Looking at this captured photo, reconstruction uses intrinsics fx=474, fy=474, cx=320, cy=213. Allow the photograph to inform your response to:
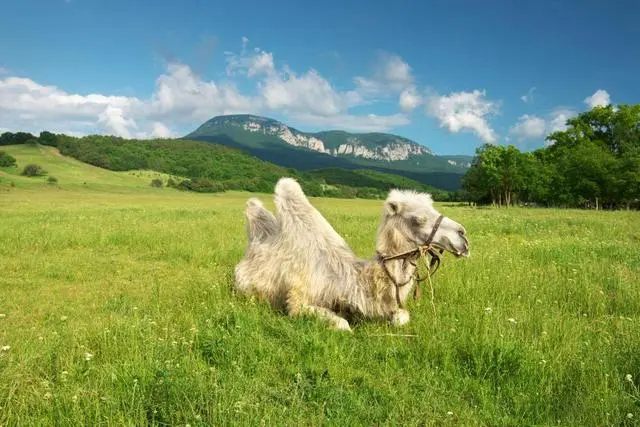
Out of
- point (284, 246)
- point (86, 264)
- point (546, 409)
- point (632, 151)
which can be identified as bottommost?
point (86, 264)

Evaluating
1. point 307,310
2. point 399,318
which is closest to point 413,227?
point 399,318

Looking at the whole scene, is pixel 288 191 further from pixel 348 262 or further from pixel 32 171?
pixel 32 171

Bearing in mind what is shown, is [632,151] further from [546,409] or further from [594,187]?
[546,409]

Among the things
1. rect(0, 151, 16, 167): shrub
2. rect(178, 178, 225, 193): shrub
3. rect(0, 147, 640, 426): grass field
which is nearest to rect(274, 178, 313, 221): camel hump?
rect(0, 147, 640, 426): grass field

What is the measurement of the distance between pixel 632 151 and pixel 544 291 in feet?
199

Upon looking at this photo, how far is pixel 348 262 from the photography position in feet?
21.2

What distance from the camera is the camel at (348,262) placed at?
236 inches

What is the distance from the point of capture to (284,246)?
22.4ft

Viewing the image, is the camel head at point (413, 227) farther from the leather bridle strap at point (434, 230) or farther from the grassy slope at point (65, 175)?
the grassy slope at point (65, 175)

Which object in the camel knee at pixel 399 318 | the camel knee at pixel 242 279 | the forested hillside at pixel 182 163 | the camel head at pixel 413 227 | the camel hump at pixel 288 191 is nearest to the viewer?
the camel head at pixel 413 227

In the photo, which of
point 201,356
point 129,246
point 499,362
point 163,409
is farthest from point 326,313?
point 129,246

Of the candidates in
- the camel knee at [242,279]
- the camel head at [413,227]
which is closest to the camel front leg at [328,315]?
the camel head at [413,227]

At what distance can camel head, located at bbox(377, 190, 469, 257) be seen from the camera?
582cm

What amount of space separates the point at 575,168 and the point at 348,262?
63.0 meters
